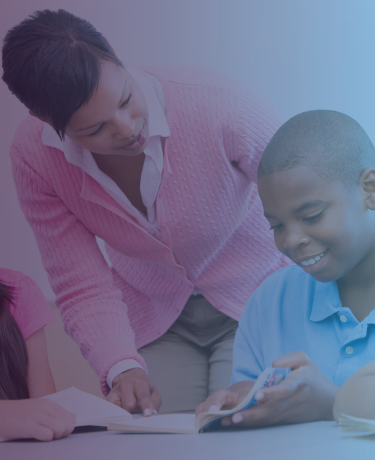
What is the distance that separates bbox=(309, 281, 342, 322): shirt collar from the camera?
0.68m

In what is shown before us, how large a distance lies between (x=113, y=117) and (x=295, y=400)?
16.8 inches

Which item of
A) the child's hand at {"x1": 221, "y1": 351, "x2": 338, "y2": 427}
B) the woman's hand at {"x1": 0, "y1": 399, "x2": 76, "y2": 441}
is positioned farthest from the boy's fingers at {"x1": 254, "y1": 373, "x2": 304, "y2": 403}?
the woman's hand at {"x1": 0, "y1": 399, "x2": 76, "y2": 441}

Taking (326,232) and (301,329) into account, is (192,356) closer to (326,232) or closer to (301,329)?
(301,329)

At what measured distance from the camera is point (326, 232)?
2.10 ft

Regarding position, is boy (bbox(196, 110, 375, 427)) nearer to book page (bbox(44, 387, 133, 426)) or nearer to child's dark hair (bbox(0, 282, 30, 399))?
book page (bbox(44, 387, 133, 426))

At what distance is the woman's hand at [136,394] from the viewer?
2.47ft

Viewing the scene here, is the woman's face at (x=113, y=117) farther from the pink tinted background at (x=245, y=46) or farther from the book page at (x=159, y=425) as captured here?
the book page at (x=159, y=425)

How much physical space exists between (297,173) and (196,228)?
0.27m

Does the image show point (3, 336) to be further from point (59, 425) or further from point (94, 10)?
point (94, 10)

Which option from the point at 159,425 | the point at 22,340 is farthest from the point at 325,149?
the point at 22,340

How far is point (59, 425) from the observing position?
0.60m

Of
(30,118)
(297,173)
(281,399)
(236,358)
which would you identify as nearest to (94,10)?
(30,118)

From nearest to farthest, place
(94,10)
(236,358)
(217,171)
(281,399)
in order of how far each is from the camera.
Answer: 1. (281,399)
2. (236,358)
3. (217,171)
4. (94,10)

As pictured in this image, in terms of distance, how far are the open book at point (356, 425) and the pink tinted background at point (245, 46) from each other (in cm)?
49
